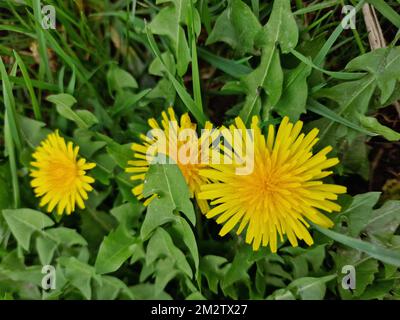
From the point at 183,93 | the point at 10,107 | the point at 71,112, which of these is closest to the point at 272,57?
the point at 183,93

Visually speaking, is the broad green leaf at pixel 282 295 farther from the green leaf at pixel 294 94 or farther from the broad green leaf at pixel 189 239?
the green leaf at pixel 294 94

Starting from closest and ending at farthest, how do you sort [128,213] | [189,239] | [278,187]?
1. [278,187]
2. [189,239]
3. [128,213]

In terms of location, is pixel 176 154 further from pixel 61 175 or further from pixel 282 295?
pixel 282 295

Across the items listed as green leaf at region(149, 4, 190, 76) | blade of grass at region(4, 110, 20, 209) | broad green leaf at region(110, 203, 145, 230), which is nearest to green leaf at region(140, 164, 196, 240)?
broad green leaf at region(110, 203, 145, 230)

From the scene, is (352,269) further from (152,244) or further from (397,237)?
(152,244)

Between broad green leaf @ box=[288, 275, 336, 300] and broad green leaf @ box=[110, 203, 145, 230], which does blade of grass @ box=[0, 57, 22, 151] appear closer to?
broad green leaf @ box=[110, 203, 145, 230]

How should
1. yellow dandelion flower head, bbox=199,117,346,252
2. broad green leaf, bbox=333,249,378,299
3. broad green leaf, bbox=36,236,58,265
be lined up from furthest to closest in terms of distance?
broad green leaf, bbox=36,236,58,265 → broad green leaf, bbox=333,249,378,299 → yellow dandelion flower head, bbox=199,117,346,252

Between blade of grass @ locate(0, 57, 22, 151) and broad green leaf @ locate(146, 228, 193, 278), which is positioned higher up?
blade of grass @ locate(0, 57, 22, 151)
